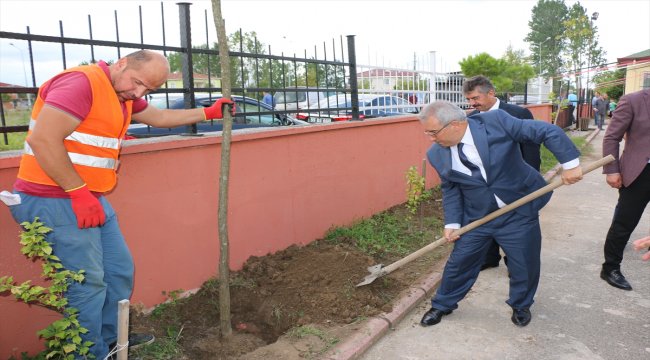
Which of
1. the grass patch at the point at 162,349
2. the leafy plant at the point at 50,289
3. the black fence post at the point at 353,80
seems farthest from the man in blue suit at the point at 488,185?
the black fence post at the point at 353,80

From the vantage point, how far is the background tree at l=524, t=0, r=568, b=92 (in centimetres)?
6975

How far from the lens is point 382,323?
11.7ft

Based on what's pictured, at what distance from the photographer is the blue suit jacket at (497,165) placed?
3232mm

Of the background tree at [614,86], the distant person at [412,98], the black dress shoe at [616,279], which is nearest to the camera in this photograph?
the black dress shoe at [616,279]

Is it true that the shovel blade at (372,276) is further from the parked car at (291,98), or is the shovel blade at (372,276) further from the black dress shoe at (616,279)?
the black dress shoe at (616,279)

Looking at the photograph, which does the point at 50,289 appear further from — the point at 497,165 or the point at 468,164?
the point at 497,165

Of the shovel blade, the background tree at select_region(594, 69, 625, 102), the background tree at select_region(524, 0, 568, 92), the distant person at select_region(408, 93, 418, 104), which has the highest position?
the background tree at select_region(524, 0, 568, 92)

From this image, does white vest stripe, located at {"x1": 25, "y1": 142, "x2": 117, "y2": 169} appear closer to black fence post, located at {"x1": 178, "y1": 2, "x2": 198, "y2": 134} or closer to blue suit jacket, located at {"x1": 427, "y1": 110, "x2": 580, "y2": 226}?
black fence post, located at {"x1": 178, "y1": 2, "x2": 198, "y2": 134}

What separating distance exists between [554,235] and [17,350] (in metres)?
5.60

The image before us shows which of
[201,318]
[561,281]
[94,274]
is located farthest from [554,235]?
[94,274]

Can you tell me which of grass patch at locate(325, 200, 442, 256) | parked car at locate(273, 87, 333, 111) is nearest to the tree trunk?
parked car at locate(273, 87, 333, 111)

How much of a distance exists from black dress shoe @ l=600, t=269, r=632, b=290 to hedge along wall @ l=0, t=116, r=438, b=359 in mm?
2735

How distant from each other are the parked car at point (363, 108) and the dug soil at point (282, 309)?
191 centimetres

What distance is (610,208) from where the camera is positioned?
7188 mm
